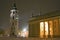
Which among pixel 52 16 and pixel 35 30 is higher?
pixel 52 16

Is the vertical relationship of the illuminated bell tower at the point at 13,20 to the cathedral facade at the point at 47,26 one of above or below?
above

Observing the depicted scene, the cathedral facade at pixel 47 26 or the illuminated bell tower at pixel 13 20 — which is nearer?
the cathedral facade at pixel 47 26

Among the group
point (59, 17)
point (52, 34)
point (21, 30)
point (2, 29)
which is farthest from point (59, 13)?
point (2, 29)

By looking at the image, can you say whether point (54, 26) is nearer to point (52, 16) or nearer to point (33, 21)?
point (52, 16)

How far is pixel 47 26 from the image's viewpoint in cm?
1895

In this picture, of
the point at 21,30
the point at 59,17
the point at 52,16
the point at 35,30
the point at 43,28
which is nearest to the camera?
the point at 59,17

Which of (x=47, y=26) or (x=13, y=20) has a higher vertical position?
(x=13, y=20)

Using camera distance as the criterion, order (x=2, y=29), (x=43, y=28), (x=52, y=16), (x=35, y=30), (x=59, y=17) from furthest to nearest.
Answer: (x=2, y=29)
(x=35, y=30)
(x=43, y=28)
(x=52, y=16)
(x=59, y=17)

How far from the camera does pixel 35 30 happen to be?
21969 mm

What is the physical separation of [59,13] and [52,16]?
3.08 feet

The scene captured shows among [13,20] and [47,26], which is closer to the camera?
[47,26]

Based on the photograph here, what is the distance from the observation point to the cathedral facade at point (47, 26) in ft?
57.9

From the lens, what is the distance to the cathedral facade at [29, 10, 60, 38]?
17638 millimetres

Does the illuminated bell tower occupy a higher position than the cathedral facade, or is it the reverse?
the illuminated bell tower
